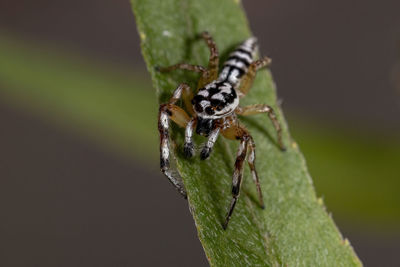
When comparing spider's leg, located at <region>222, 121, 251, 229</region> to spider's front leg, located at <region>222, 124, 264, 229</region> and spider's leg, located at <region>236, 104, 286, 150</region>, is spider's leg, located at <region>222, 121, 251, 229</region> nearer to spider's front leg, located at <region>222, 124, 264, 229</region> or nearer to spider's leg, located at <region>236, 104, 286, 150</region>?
spider's front leg, located at <region>222, 124, 264, 229</region>

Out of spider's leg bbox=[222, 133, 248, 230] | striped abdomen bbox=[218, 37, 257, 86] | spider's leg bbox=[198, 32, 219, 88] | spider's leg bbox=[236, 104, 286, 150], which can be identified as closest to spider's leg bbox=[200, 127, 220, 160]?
spider's leg bbox=[222, 133, 248, 230]

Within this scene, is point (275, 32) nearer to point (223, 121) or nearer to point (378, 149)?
point (378, 149)

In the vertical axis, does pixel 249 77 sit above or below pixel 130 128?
below

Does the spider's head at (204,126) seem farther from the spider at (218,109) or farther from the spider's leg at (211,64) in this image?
the spider's leg at (211,64)

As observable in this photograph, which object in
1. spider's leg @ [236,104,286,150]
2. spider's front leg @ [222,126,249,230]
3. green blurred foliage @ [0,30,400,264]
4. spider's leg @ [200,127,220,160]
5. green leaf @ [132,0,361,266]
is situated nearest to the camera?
green leaf @ [132,0,361,266]

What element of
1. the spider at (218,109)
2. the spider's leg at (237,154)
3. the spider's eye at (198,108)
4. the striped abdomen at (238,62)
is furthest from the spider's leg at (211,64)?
the spider's leg at (237,154)

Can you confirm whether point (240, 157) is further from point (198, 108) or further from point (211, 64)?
point (211, 64)

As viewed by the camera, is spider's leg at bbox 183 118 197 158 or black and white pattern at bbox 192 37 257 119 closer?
spider's leg at bbox 183 118 197 158

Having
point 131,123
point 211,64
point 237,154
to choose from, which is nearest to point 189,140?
point 237,154
